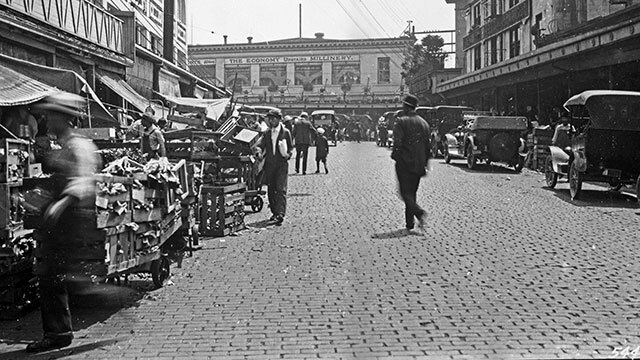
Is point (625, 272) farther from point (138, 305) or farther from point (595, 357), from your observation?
point (138, 305)

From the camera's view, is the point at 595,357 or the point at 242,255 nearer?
the point at 595,357

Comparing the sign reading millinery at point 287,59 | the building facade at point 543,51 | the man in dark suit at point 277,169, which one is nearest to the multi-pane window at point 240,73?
the sign reading millinery at point 287,59

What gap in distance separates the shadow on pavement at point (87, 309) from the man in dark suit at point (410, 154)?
4.52 m

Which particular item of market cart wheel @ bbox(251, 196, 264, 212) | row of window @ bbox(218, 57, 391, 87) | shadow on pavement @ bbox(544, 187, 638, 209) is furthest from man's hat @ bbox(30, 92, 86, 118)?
row of window @ bbox(218, 57, 391, 87)

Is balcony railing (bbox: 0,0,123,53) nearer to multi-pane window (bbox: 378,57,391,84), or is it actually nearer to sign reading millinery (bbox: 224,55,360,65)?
multi-pane window (bbox: 378,57,391,84)

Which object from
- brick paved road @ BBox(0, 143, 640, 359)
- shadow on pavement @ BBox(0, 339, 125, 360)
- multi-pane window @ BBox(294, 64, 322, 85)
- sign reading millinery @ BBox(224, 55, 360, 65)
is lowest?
shadow on pavement @ BBox(0, 339, 125, 360)

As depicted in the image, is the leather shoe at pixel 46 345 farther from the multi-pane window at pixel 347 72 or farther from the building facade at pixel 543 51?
the multi-pane window at pixel 347 72

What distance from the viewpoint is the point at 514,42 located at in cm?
4284

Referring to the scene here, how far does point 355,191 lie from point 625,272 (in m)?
9.68

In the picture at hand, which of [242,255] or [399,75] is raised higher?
[399,75]

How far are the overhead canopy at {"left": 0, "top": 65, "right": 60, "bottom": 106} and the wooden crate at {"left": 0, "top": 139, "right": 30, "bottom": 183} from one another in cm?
399

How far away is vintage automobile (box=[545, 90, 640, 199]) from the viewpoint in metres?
14.3

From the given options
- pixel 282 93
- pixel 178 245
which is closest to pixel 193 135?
pixel 178 245

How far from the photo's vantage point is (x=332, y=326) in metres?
5.59
